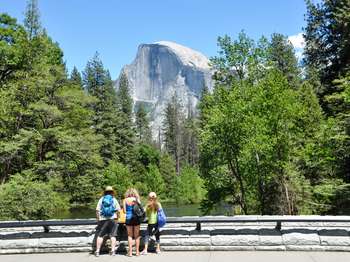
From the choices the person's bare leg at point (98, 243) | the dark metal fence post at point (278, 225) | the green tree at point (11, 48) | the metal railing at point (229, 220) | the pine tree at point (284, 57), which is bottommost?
the person's bare leg at point (98, 243)

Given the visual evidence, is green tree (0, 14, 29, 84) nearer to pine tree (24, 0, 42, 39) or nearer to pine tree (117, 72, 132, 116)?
pine tree (24, 0, 42, 39)

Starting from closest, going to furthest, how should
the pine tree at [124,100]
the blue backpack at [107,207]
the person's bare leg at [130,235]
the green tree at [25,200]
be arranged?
the person's bare leg at [130,235], the blue backpack at [107,207], the green tree at [25,200], the pine tree at [124,100]

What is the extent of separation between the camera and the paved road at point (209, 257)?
27.3 ft

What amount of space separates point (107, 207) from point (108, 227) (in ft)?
1.52

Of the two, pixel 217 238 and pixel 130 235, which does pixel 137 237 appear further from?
pixel 217 238

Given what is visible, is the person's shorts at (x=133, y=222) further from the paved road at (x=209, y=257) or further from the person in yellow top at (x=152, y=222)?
the paved road at (x=209, y=257)

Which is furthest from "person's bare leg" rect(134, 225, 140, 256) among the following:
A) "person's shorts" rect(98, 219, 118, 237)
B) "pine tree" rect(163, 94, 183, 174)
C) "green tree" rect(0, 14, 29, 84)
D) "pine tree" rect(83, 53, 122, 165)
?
"pine tree" rect(163, 94, 183, 174)

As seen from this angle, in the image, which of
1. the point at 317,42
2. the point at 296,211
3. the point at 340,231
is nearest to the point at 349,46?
the point at 317,42

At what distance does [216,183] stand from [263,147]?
717cm

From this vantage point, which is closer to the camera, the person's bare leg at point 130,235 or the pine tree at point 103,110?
the person's bare leg at point 130,235

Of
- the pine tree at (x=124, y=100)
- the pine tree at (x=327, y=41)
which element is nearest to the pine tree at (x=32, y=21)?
the pine tree at (x=327, y=41)

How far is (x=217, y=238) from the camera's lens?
953cm

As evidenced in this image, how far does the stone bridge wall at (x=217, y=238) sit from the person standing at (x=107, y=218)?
477 millimetres

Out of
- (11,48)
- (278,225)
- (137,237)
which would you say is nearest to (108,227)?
(137,237)
